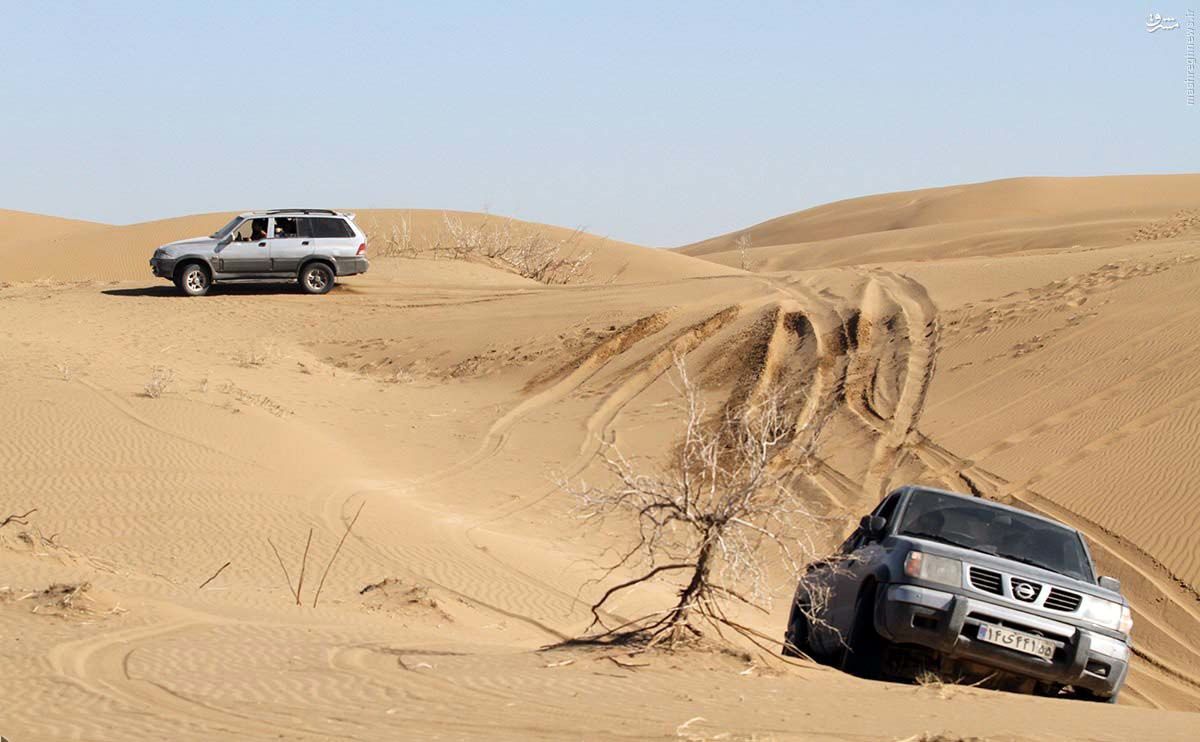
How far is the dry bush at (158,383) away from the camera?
16.9 m

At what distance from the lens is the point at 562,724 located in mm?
5727

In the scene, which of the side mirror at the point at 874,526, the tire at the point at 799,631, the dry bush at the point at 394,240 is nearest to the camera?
the side mirror at the point at 874,526

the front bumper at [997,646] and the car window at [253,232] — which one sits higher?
the car window at [253,232]

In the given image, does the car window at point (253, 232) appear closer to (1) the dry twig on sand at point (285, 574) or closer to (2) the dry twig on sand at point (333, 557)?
(2) the dry twig on sand at point (333, 557)

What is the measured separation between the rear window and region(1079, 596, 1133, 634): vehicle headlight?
22.5 meters

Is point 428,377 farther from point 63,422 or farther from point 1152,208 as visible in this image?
point 1152,208

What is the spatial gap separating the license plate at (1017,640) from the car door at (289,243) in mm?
22714

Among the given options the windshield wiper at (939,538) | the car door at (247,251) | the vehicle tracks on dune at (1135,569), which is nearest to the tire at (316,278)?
the car door at (247,251)

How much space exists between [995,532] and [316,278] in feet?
73.4

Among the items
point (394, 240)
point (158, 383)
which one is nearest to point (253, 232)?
point (158, 383)

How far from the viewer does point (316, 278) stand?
2866cm

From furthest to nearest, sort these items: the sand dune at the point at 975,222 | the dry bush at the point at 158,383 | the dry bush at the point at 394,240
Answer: the sand dune at the point at 975,222 < the dry bush at the point at 394,240 < the dry bush at the point at 158,383

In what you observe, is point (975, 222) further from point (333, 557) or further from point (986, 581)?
point (986, 581)

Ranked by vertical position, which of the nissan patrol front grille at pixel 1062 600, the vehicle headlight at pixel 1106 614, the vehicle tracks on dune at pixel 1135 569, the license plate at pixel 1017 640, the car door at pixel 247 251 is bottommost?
the vehicle tracks on dune at pixel 1135 569
